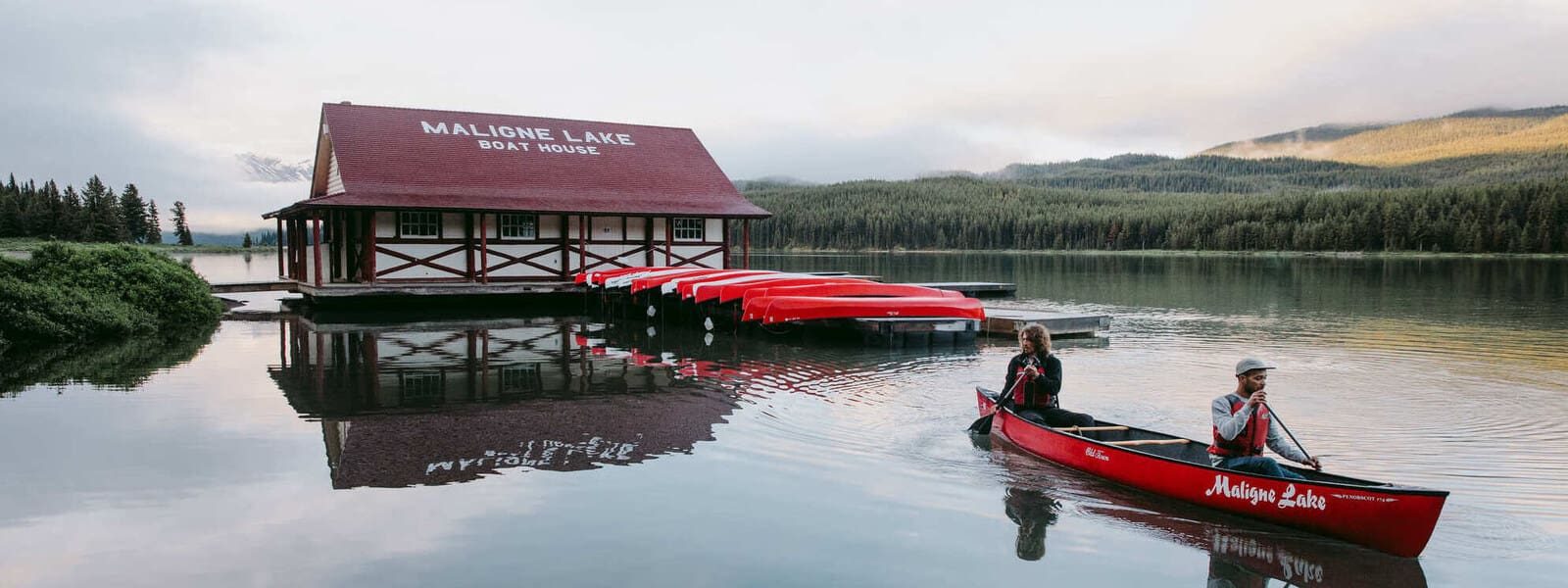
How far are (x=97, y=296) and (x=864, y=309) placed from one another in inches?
694

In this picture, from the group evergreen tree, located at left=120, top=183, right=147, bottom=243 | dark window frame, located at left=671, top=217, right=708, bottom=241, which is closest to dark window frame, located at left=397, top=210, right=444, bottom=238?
dark window frame, located at left=671, top=217, right=708, bottom=241

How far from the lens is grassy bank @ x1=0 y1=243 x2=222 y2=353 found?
794 inches

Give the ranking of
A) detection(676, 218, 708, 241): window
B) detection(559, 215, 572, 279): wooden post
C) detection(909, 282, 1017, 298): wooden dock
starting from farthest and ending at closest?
detection(909, 282, 1017, 298): wooden dock < detection(676, 218, 708, 241): window < detection(559, 215, 572, 279): wooden post

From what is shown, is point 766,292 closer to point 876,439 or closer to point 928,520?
point 876,439

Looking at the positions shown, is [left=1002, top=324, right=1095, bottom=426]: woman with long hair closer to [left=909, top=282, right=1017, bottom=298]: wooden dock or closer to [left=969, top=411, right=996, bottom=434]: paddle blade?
[left=969, top=411, right=996, bottom=434]: paddle blade

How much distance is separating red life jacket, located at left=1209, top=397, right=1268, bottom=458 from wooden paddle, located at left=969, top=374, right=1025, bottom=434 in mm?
2665

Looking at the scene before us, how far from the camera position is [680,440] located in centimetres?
1107

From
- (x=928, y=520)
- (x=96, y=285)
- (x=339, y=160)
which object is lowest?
(x=928, y=520)

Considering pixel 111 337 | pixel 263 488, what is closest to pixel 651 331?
pixel 111 337

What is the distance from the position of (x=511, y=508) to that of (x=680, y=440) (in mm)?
3017

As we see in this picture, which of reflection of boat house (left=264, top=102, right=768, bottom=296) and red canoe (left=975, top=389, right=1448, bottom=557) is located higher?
reflection of boat house (left=264, top=102, right=768, bottom=296)

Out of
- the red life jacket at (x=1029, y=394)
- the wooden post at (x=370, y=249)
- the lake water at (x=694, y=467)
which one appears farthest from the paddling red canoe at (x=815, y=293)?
the wooden post at (x=370, y=249)

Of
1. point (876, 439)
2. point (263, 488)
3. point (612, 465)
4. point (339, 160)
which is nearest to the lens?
point (263, 488)

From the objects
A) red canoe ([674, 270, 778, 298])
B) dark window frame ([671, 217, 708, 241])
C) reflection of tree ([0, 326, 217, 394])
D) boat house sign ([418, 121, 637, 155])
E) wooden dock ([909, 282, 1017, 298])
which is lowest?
reflection of tree ([0, 326, 217, 394])
